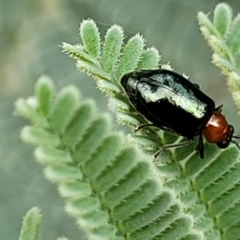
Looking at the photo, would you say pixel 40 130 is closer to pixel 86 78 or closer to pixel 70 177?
pixel 70 177

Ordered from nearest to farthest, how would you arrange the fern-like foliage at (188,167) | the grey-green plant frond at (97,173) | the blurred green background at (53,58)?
the grey-green plant frond at (97,173) < the fern-like foliage at (188,167) < the blurred green background at (53,58)

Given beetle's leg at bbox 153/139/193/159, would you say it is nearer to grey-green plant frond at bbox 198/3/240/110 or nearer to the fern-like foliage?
the fern-like foliage

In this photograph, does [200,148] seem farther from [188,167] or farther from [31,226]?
[31,226]

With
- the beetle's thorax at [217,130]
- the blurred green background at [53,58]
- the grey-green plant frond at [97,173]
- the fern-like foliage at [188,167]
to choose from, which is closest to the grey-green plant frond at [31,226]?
the grey-green plant frond at [97,173]

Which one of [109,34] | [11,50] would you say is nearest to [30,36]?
[11,50]

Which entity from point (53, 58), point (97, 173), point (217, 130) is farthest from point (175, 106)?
point (53, 58)

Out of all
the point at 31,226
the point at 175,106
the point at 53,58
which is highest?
the point at 53,58

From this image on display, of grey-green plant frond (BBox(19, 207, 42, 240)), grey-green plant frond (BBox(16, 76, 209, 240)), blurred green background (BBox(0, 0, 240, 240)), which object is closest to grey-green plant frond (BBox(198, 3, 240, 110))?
grey-green plant frond (BBox(16, 76, 209, 240))

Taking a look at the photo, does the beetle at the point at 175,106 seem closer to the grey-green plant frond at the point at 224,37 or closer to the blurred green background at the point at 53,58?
the grey-green plant frond at the point at 224,37
